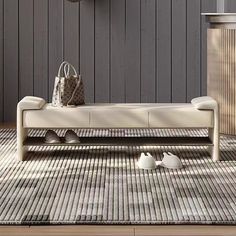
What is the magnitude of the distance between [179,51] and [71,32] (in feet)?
3.10

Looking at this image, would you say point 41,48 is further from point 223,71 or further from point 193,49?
point 223,71

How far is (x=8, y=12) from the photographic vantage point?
6156 millimetres

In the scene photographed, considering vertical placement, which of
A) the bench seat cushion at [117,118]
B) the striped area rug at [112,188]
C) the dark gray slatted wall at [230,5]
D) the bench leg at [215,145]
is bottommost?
the striped area rug at [112,188]

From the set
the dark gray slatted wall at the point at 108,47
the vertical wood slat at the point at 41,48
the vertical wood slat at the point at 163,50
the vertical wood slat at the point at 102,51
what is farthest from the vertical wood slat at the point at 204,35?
the vertical wood slat at the point at 41,48

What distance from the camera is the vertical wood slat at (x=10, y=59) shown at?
243 inches

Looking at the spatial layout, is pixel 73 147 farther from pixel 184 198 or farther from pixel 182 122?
pixel 184 198

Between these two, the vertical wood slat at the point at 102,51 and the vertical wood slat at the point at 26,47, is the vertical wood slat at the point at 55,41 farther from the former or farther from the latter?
the vertical wood slat at the point at 102,51

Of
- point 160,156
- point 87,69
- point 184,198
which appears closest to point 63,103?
point 160,156

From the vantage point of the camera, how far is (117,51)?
20.4ft

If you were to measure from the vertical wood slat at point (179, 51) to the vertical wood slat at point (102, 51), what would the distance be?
22.3 inches

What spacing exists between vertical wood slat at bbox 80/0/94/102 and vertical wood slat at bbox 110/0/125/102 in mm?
174

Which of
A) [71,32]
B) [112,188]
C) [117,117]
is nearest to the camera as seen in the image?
[112,188]

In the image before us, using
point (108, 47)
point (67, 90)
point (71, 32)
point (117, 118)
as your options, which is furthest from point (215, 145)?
point (71, 32)

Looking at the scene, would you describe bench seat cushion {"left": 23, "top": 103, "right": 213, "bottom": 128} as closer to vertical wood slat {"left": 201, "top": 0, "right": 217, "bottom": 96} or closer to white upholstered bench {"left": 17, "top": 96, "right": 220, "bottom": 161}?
white upholstered bench {"left": 17, "top": 96, "right": 220, "bottom": 161}
